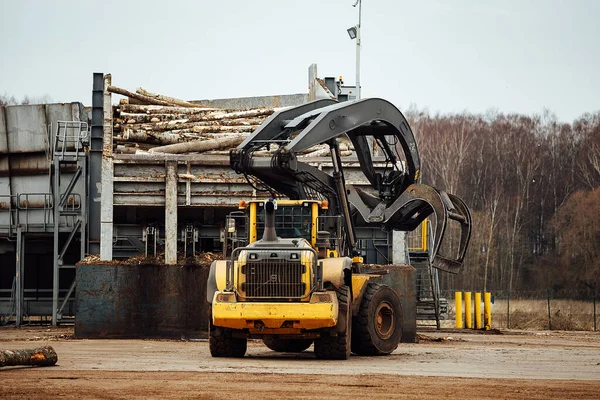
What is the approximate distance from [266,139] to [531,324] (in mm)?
21648

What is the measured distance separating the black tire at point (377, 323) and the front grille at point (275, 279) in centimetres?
190

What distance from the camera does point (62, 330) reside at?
29.0m

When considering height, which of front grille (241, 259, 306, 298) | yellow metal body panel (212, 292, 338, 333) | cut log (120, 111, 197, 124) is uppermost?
cut log (120, 111, 197, 124)

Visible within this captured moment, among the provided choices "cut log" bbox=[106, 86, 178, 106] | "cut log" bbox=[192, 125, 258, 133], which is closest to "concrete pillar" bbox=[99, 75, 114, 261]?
"cut log" bbox=[106, 86, 178, 106]

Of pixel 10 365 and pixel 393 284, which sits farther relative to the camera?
pixel 393 284

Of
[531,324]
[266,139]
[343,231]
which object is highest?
[266,139]

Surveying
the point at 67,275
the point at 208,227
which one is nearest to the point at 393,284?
the point at 208,227

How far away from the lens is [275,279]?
58.4 feet

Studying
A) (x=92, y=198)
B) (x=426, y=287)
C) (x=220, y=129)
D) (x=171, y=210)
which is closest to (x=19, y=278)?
(x=92, y=198)

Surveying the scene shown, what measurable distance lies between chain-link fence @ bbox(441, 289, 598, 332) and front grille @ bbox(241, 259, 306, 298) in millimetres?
19285

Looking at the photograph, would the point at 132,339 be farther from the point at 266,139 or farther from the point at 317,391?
the point at 317,391

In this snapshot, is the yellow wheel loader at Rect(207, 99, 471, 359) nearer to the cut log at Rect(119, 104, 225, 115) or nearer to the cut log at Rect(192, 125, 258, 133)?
the cut log at Rect(192, 125, 258, 133)

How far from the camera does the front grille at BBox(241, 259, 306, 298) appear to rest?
17.8 m

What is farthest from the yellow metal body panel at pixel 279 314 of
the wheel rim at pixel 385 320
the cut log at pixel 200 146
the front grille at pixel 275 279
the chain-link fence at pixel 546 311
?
the chain-link fence at pixel 546 311
